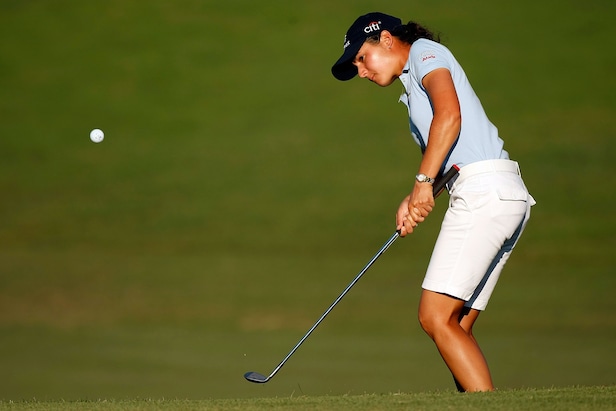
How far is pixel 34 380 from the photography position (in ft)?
16.0

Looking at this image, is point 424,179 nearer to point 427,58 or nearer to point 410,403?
point 427,58

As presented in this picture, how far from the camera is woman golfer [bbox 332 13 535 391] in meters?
2.97

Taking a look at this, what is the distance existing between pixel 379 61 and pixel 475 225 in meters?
0.55

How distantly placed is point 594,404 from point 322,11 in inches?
235

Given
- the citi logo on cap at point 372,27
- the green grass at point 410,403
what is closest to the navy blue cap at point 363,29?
the citi logo on cap at point 372,27

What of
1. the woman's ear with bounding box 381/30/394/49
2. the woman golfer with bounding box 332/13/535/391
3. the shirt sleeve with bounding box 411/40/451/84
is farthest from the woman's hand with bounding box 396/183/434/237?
the woman's ear with bounding box 381/30/394/49

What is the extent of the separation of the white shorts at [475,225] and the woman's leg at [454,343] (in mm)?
39

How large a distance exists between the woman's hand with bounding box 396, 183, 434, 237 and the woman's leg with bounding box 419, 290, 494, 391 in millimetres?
195

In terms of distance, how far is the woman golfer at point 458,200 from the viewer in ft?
9.75

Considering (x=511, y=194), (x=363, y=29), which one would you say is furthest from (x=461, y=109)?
(x=363, y=29)

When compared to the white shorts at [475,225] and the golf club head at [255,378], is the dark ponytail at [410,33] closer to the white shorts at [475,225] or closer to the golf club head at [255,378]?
the white shorts at [475,225]

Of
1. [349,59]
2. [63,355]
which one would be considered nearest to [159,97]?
[63,355]

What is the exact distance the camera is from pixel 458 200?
305 cm

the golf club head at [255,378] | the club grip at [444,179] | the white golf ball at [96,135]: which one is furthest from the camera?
the white golf ball at [96,135]
